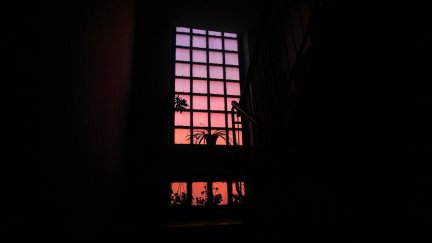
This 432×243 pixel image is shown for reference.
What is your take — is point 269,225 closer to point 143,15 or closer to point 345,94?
→ point 345,94

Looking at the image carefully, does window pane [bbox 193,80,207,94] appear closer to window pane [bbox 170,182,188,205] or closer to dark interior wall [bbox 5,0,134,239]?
window pane [bbox 170,182,188,205]

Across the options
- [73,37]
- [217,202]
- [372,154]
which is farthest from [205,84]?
[372,154]

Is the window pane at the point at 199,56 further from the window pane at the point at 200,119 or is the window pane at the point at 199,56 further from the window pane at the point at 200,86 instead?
the window pane at the point at 200,119

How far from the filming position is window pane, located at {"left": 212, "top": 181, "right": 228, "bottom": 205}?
3.75 metres

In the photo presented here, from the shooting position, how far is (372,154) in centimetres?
119

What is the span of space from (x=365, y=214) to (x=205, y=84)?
381cm

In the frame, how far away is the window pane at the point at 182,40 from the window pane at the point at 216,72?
0.70 metres

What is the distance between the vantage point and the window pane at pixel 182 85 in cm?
449

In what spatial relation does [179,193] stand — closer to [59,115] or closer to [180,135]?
[180,135]

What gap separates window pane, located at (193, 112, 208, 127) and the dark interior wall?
7.43ft

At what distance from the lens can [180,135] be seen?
4.16 metres

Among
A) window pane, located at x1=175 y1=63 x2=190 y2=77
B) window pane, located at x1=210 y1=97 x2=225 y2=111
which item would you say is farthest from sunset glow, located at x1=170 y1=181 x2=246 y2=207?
window pane, located at x1=175 y1=63 x2=190 y2=77

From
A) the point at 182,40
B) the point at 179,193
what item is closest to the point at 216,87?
the point at 182,40

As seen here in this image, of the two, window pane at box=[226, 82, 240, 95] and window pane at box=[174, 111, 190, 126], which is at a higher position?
window pane at box=[226, 82, 240, 95]
